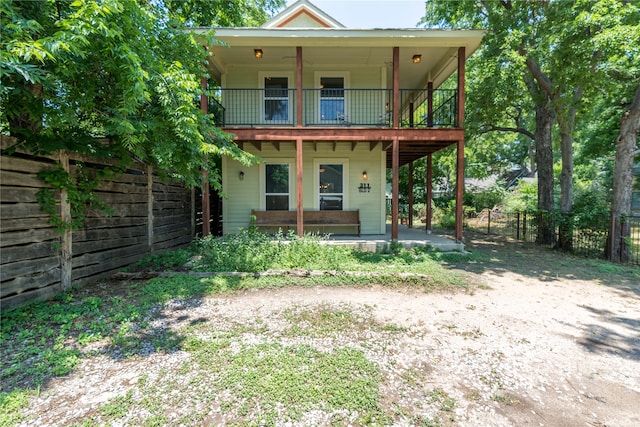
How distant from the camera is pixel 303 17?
9.09 metres

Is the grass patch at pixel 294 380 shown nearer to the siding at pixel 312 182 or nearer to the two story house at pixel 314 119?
the two story house at pixel 314 119

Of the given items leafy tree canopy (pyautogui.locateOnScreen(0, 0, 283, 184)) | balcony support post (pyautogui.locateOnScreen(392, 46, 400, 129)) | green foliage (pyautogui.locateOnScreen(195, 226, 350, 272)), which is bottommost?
green foliage (pyautogui.locateOnScreen(195, 226, 350, 272))

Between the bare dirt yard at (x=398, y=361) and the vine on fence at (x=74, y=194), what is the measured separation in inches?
81.0

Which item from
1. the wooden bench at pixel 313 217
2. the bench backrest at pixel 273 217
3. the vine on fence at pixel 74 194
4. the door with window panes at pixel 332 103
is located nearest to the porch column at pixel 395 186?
the wooden bench at pixel 313 217

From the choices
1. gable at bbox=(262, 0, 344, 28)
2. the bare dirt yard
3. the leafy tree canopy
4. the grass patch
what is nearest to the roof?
gable at bbox=(262, 0, 344, 28)

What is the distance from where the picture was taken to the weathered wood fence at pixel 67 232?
3.57 metres

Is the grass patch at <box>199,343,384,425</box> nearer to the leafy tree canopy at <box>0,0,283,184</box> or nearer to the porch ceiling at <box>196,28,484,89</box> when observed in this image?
the leafy tree canopy at <box>0,0,283,184</box>

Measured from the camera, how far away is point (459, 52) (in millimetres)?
7566

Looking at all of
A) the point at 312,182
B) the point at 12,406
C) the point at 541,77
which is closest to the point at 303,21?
the point at 312,182

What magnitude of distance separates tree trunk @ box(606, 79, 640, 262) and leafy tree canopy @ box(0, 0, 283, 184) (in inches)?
390

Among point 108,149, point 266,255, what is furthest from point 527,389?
point 108,149

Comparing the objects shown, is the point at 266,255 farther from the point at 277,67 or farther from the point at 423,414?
the point at 277,67

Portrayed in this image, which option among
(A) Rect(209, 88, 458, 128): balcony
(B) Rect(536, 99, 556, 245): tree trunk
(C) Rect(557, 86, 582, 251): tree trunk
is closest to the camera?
(C) Rect(557, 86, 582, 251): tree trunk

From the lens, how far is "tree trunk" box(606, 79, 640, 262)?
724 centimetres
